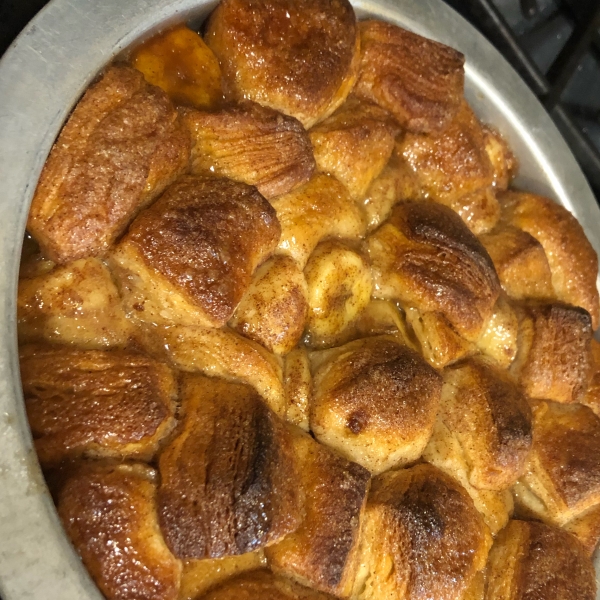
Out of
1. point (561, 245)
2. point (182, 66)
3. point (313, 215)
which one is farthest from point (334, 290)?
point (561, 245)

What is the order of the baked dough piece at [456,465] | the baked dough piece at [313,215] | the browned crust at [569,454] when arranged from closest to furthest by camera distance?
the baked dough piece at [313,215] → the baked dough piece at [456,465] → the browned crust at [569,454]

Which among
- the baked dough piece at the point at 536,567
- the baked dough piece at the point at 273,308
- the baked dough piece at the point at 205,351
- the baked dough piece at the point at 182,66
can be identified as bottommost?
the baked dough piece at the point at 536,567

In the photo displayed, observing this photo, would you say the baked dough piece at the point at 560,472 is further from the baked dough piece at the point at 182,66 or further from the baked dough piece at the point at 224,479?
the baked dough piece at the point at 182,66

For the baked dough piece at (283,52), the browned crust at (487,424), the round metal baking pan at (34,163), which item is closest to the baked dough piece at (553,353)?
the browned crust at (487,424)

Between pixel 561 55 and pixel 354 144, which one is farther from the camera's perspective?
pixel 561 55

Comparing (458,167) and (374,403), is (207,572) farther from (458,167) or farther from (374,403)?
(458,167)

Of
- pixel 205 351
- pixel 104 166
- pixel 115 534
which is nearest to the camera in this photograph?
pixel 115 534

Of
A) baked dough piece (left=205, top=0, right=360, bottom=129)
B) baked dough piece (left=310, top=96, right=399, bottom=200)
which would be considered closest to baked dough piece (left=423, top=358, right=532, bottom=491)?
baked dough piece (left=310, top=96, right=399, bottom=200)
